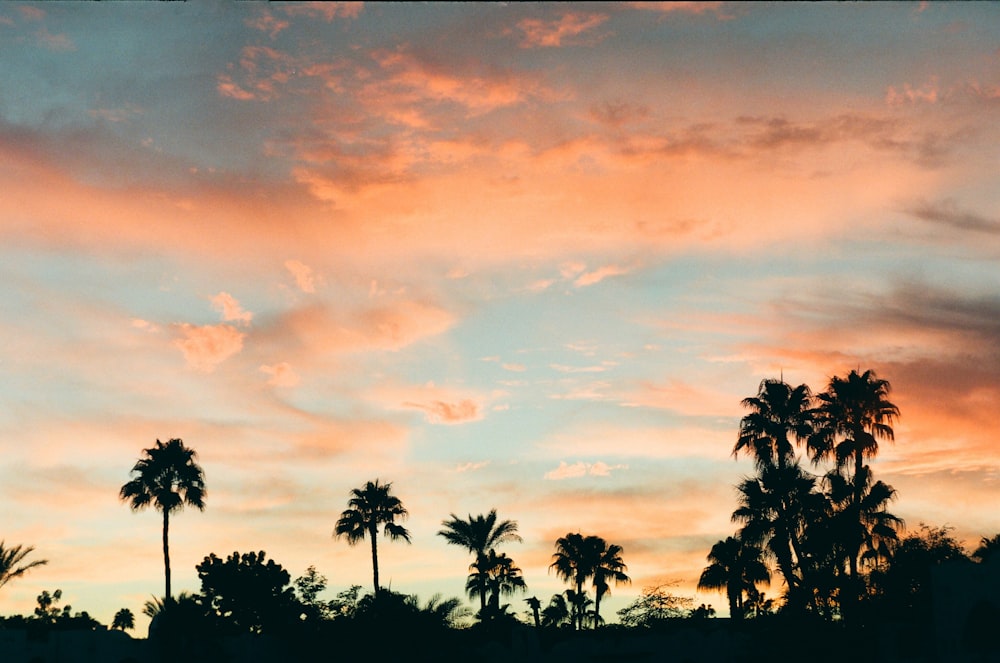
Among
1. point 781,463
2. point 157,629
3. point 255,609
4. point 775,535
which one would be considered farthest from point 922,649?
point 255,609

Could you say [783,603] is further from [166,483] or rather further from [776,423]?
[166,483]

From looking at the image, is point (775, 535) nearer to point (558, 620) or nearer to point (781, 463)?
point (781, 463)

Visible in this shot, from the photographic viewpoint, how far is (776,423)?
50.8 meters

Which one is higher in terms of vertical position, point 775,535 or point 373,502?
point 373,502

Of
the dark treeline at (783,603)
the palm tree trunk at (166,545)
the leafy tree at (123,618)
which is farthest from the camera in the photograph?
the leafy tree at (123,618)

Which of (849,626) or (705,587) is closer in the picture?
(849,626)

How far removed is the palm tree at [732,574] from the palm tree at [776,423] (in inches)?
283

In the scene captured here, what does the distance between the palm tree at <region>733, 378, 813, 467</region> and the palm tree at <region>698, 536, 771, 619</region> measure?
7.20 meters

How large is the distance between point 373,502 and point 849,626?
33440 mm

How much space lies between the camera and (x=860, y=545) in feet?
153

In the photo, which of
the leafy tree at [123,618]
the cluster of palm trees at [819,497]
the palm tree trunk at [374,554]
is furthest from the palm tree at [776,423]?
the leafy tree at [123,618]

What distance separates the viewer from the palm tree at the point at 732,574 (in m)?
56.4

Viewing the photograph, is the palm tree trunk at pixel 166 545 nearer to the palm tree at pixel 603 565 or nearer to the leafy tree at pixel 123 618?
the palm tree at pixel 603 565

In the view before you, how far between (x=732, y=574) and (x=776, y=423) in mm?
12402
